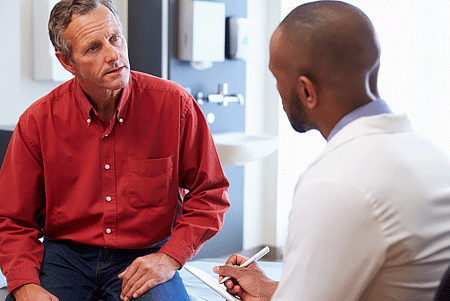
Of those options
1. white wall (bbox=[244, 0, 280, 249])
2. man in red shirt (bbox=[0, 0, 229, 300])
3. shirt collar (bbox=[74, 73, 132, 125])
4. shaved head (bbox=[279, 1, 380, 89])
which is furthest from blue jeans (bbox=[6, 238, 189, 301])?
white wall (bbox=[244, 0, 280, 249])

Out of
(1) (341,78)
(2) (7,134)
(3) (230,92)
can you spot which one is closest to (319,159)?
(1) (341,78)

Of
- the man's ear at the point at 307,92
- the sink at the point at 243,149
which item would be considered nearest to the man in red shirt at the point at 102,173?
the man's ear at the point at 307,92

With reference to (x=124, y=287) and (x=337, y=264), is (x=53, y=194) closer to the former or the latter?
(x=124, y=287)

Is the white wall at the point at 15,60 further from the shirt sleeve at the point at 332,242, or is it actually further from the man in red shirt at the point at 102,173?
the shirt sleeve at the point at 332,242

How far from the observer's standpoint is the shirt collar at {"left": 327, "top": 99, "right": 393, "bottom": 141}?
32.0 inches

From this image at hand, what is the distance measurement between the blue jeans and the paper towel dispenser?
136 cm

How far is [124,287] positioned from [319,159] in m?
0.73

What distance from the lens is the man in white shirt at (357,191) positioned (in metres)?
0.71

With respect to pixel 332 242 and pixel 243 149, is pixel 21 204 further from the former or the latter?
pixel 243 149

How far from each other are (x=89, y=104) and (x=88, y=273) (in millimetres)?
462

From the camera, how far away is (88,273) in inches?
54.6

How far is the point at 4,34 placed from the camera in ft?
6.70

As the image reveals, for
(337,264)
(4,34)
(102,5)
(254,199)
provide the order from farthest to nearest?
1. (254,199)
2. (4,34)
3. (102,5)
4. (337,264)

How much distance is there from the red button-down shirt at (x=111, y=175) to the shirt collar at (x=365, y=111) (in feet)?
2.23
